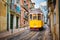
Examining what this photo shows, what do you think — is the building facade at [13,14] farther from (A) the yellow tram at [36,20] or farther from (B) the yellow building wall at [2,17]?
(A) the yellow tram at [36,20]

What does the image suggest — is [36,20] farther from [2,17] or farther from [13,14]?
[13,14]

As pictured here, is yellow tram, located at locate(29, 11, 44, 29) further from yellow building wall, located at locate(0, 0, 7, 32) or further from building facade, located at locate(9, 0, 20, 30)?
yellow building wall, located at locate(0, 0, 7, 32)

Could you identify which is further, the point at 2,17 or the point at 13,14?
the point at 13,14

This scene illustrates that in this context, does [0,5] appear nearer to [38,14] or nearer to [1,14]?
[1,14]

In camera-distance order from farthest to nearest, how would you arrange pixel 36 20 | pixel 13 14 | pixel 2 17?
pixel 13 14 < pixel 36 20 < pixel 2 17

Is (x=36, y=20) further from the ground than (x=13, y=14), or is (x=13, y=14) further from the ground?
(x=13, y=14)

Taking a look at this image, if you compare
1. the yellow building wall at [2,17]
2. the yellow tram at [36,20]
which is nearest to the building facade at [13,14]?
the yellow building wall at [2,17]

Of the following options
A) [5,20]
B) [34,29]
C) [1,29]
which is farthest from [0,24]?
[34,29]

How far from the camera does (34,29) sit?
985 inches

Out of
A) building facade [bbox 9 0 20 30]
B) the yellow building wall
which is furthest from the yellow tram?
the yellow building wall

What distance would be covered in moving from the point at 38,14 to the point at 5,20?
5565 millimetres

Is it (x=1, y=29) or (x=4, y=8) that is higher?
(x=4, y=8)

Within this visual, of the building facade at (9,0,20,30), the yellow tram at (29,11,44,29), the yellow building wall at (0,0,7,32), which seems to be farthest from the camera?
the building facade at (9,0,20,30)

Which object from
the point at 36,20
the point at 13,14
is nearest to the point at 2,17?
the point at 36,20
